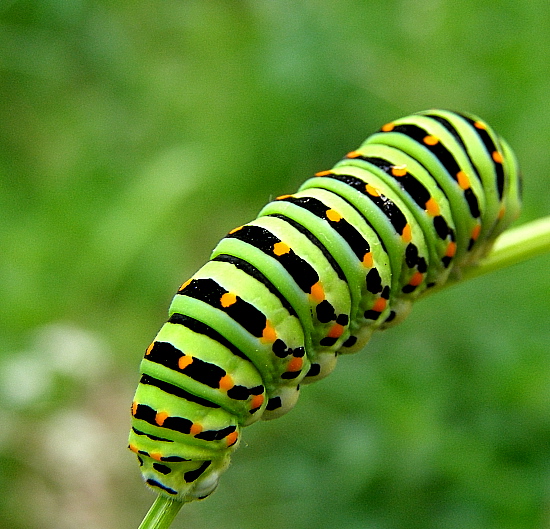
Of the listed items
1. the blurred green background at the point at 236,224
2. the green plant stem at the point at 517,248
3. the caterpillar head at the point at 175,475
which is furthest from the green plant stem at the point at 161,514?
the blurred green background at the point at 236,224

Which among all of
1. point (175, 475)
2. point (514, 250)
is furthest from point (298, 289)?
point (514, 250)

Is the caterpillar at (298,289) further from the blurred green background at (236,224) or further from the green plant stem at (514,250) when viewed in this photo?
the blurred green background at (236,224)

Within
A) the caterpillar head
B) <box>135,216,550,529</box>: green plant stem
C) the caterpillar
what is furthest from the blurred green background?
the caterpillar head

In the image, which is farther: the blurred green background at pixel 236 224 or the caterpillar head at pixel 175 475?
the blurred green background at pixel 236 224

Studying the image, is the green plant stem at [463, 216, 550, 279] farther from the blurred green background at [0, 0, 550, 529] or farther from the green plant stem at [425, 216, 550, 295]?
the blurred green background at [0, 0, 550, 529]

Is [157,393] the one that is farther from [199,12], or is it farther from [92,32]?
[199,12]

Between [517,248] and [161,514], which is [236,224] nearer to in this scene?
[517,248]
